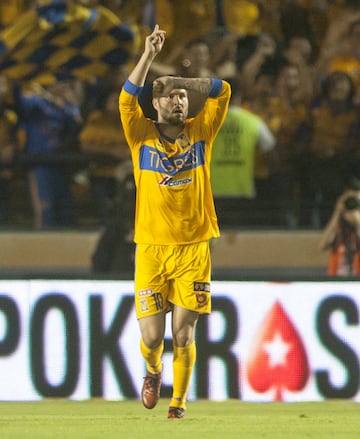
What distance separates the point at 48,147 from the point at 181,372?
4.92 meters

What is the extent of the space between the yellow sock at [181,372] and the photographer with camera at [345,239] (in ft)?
10.6

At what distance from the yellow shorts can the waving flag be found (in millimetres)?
4268

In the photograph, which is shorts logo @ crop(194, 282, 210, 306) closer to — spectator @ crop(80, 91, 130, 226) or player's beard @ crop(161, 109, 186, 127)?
player's beard @ crop(161, 109, 186, 127)

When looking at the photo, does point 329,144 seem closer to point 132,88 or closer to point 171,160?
point 171,160

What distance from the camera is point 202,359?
9.95 meters

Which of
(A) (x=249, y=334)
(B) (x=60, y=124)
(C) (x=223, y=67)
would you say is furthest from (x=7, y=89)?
(A) (x=249, y=334)

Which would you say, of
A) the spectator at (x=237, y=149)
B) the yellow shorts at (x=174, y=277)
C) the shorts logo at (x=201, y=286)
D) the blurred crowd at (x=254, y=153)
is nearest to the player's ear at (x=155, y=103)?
the yellow shorts at (x=174, y=277)

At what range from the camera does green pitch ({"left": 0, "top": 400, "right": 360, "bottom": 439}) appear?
22.5ft

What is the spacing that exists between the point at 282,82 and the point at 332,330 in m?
3.42

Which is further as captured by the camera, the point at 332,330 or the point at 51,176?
the point at 51,176

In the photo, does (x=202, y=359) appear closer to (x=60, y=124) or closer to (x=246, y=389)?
(x=246, y=389)

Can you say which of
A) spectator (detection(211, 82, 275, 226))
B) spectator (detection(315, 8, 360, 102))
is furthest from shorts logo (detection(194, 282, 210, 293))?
spectator (detection(315, 8, 360, 102))

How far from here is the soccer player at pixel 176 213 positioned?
7.88 metres

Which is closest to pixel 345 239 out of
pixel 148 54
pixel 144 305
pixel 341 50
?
pixel 341 50
